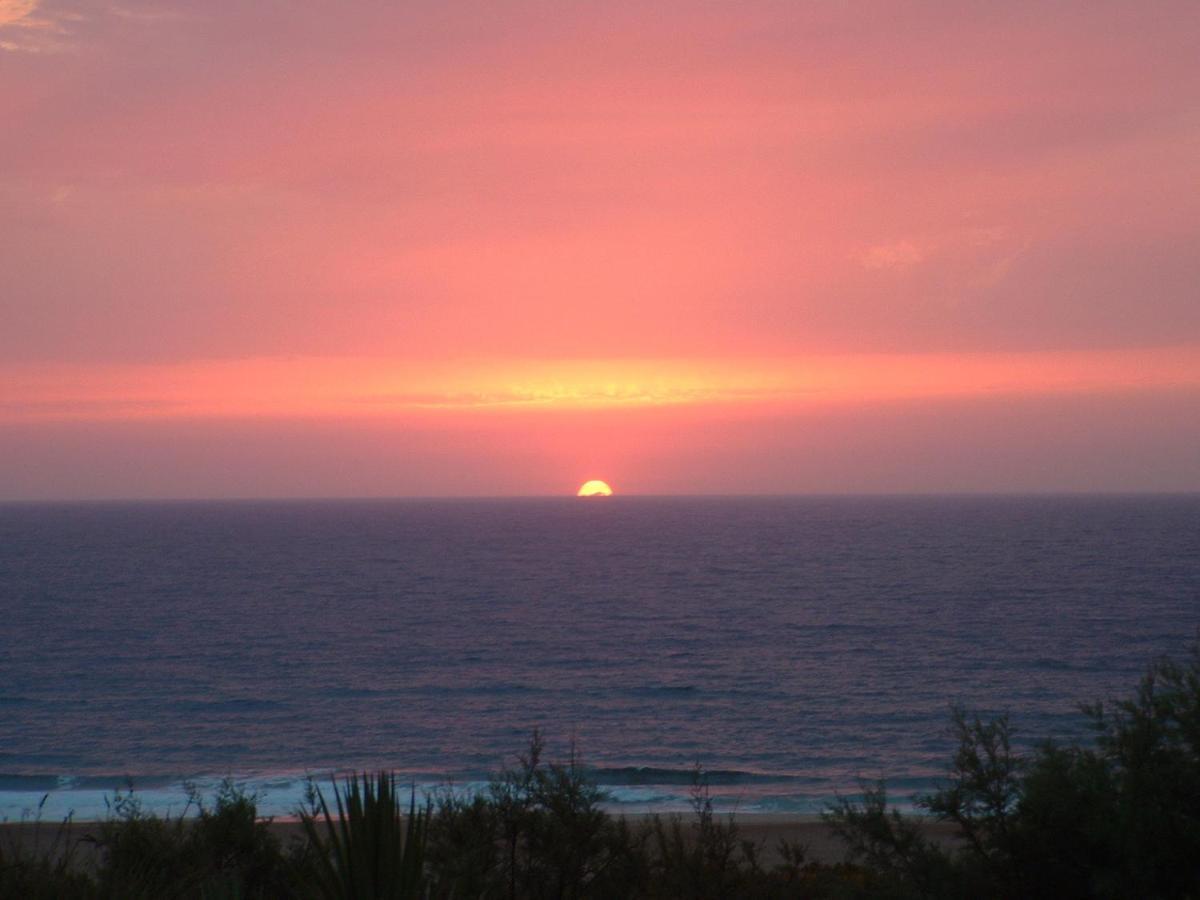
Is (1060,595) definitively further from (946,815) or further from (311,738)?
(946,815)

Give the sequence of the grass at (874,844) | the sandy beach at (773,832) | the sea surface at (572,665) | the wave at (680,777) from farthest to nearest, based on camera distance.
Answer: the sea surface at (572,665)
the wave at (680,777)
the sandy beach at (773,832)
the grass at (874,844)

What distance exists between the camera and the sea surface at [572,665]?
30625 millimetres

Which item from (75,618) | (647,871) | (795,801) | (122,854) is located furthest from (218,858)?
(75,618)

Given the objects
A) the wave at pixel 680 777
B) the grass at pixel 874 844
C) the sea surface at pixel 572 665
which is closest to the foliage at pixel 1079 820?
the grass at pixel 874 844

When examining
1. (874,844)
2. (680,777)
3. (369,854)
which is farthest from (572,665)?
(369,854)

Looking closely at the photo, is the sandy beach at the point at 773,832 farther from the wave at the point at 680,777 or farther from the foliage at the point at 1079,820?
the foliage at the point at 1079,820

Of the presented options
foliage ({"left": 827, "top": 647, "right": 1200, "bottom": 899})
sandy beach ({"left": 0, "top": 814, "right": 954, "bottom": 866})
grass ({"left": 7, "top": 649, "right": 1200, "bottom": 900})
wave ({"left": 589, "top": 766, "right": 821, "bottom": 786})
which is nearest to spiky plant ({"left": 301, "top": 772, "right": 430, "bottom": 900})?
grass ({"left": 7, "top": 649, "right": 1200, "bottom": 900})

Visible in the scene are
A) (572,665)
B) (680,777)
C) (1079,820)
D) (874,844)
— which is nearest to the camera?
(1079,820)

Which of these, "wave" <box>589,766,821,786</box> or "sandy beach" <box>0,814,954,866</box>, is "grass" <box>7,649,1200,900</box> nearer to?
"sandy beach" <box>0,814,954,866</box>

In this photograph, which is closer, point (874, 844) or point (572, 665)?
point (874, 844)

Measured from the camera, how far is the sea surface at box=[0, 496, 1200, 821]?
100ft

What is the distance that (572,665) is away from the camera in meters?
45.8

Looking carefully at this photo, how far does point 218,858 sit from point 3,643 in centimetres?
5013

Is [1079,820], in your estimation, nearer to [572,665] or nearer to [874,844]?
[874,844]
